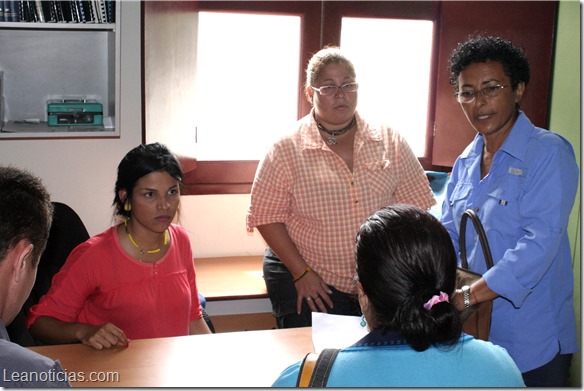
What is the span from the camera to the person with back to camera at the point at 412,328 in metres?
1.20

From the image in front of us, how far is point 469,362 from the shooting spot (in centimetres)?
122

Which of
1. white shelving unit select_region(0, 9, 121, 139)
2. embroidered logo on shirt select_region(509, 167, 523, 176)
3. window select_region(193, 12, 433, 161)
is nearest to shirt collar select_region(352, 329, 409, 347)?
embroidered logo on shirt select_region(509, 167, 523, 176)

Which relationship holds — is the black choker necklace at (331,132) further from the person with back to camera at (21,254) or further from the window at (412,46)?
the person with back to camera at (21,254)

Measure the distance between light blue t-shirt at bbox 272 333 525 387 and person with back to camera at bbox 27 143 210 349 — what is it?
1110 millimetres

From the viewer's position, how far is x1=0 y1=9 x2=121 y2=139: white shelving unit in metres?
2.99

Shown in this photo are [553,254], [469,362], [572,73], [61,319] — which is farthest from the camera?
[572,73]

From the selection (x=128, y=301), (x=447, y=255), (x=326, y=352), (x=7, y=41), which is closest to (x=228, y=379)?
(x=128, y=301)

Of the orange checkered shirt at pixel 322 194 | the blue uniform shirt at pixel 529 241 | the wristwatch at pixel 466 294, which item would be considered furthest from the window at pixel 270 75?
the wristwatch at pixel 466 294

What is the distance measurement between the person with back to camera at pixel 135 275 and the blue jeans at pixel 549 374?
3.40 ft

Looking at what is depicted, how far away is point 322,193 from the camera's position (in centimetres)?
270

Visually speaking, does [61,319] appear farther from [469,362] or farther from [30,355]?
[469,362]

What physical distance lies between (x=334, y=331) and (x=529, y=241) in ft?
1.93

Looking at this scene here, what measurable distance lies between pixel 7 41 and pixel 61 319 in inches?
55.8

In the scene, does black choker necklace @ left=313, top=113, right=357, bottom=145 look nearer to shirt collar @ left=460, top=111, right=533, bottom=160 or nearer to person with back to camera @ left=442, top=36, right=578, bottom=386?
person with back to camera @ left=442, top=36, right=578, bottom=386
